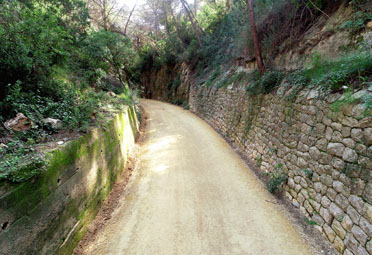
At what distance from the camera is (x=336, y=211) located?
11.1ft

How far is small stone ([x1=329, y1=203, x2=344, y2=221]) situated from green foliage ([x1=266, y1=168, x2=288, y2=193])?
138cm

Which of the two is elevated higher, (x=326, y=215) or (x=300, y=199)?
(x=326, y=215)

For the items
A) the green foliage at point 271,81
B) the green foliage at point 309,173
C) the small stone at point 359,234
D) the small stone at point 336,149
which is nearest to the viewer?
the small stone at point 359,234

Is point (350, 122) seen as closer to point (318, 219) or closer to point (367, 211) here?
point (367, 211)

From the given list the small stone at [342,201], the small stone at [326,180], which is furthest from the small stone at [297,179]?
the small stone at [342,201]

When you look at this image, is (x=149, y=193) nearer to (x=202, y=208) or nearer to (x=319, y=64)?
(x=202, y=208)

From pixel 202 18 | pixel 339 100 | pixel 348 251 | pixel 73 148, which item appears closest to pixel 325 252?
pixel 348 251

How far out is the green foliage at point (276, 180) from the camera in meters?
4.92

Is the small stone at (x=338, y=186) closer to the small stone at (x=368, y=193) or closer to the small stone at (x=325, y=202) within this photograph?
the small stone at (x=325, y=202)

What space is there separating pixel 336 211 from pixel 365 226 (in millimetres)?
528

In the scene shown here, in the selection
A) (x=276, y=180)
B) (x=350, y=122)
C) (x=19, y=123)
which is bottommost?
(x=276, y=180)

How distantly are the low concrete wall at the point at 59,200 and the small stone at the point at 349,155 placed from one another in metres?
4.89

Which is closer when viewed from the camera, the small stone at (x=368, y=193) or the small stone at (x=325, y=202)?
the small stone at (x=368, y=193)

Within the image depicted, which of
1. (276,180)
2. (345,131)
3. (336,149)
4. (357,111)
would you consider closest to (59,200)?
(276,180)
